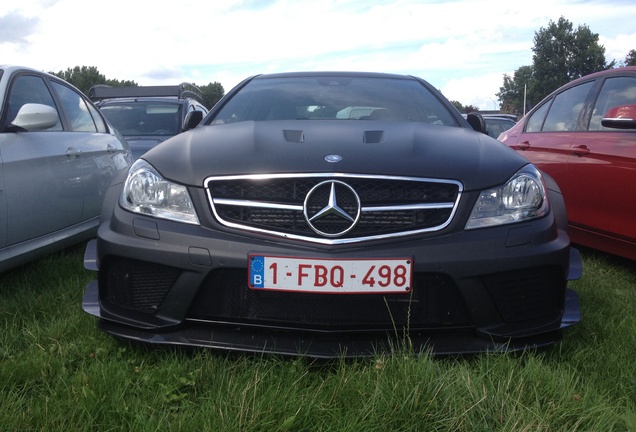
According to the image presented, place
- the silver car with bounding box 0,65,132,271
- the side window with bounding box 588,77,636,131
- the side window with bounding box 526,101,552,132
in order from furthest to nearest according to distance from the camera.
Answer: the side window with bounding box 526,101,552,132 → the side window with bounding box 588,77,636,131 → the silver car with bounding box 0,65,132,271

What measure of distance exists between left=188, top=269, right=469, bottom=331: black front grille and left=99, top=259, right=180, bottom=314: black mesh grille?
15cm

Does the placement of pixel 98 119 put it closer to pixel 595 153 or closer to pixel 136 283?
pixel 136 283

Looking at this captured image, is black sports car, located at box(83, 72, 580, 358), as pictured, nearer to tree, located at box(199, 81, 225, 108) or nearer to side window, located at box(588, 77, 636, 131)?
side window, located at box(588, 77, 636, 131)

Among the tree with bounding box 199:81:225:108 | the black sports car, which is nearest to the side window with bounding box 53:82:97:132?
the black sports car

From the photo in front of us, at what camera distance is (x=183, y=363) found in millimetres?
2523

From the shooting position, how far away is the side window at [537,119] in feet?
18.7

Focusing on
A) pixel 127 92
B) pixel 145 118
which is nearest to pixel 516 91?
pixel 127 92

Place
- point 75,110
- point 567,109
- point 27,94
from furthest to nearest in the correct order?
1. point 567,109
2. point 75,110
3. point 27,94

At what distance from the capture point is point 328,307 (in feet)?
7.98

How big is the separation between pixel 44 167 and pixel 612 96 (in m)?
3.77

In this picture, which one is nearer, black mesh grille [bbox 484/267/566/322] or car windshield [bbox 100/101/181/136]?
black mesh grille [bbox 484/267/566/322]

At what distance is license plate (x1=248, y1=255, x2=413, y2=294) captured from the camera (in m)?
2.34

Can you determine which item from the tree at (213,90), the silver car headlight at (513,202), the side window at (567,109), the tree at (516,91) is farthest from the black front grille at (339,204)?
the tree at (213,90)

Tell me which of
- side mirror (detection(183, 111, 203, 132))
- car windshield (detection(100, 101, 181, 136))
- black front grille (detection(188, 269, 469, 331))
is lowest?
black front grille (detection(188, 269, 469, 331))
